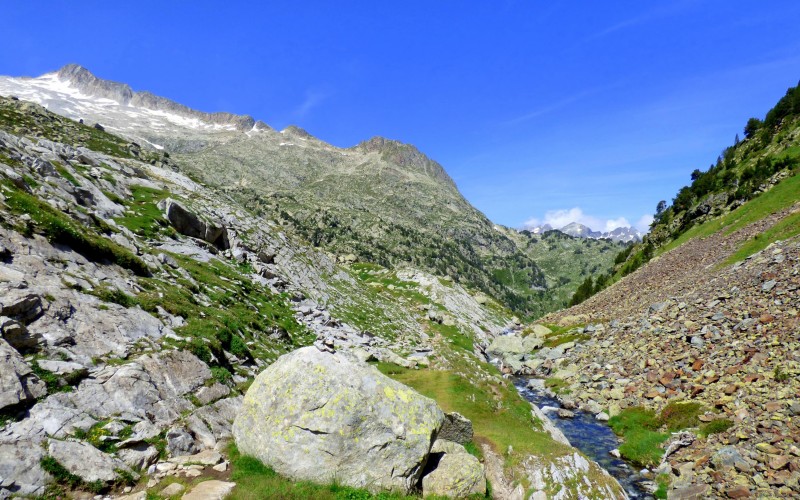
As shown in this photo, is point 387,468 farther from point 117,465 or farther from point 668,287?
point 668,287

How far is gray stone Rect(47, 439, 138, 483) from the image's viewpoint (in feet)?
35.3

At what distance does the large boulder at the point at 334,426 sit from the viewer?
1323 centimetres

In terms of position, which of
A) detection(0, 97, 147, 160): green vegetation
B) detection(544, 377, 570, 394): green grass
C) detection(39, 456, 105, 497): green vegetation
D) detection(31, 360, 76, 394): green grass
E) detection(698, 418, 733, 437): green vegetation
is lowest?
detection(544, 377, 570, 394): green grass

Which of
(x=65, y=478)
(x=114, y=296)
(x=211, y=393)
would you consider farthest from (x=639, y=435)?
(x=114, y=296)

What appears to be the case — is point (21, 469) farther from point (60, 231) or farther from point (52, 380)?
point (60, 231)

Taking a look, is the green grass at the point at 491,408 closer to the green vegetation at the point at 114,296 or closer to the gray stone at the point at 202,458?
the gray stone at the point at 202,458

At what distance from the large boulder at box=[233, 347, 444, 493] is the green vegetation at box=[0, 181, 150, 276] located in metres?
16.2

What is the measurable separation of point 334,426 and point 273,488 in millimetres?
2643

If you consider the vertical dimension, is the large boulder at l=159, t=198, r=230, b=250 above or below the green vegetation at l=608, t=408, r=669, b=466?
above

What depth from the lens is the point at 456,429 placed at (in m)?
18.2

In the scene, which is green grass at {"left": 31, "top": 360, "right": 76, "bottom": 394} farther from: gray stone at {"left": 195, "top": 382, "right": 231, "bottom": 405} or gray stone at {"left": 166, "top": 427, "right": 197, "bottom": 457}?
gray stone at {"left": 195, "top": 382, "right": 231, "bottom": 405}

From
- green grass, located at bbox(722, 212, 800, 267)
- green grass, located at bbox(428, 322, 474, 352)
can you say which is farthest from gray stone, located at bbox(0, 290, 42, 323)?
green grass, located at bbox(722, 212, 800, 267)

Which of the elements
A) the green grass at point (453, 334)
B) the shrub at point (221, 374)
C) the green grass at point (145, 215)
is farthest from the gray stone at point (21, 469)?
the green grass at point (453, 334)

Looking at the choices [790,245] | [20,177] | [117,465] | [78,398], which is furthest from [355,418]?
[790,245]
